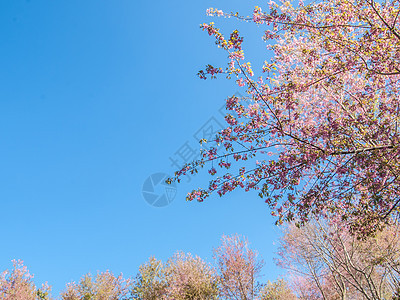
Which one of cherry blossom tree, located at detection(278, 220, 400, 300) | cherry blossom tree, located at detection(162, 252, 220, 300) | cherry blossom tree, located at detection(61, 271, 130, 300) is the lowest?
cherry blossom tree, located at detection(278, 220, 400, 300)

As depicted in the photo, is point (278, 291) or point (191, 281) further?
point (278, 291)

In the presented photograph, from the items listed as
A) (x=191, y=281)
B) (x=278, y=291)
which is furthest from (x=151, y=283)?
(x=278, y=291)

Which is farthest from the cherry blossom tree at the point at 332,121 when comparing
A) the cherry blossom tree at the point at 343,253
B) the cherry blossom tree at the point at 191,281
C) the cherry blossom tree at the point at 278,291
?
the cherry blossom tree at the point at 278,291

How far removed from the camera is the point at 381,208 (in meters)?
5.40

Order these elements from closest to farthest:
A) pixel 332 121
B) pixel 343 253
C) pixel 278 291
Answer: pixel 332 121 → pixel 343 253 → pixel 278 291

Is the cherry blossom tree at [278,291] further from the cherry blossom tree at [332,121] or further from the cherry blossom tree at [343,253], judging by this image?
the cherry blossom tree at [332,121]

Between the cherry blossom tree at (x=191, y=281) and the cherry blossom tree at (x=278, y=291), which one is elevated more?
the cherry blossom tree at (x=191, y=281)

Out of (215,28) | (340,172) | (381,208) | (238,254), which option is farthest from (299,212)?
(238,254)

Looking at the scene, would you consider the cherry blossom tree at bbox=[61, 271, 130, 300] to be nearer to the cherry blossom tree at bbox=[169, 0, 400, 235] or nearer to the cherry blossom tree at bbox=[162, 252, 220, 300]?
the cherry blossom tree at bbox=[162, 252, 220, 300]

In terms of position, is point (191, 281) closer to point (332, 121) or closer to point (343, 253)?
point (343, 253)

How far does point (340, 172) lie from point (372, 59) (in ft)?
7.41

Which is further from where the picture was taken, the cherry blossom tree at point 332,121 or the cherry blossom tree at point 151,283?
the cherry blossom tree at point 151,283

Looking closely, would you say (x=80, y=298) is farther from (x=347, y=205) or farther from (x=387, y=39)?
(x=387, y=39)

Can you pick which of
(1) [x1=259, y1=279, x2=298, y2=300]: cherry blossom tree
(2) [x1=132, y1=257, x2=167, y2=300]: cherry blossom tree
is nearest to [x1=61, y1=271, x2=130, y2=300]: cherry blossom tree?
(2) [x1=132, y1=257, x2=167, y2=300]: cherry blossom tree
